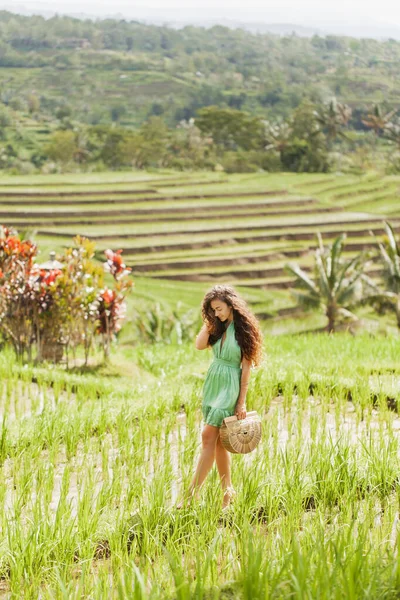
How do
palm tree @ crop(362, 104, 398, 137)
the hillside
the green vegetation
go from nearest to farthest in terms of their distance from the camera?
1. the green vegetation
2. palm tree @ crop(362, 104, 398, 137)
3. the hillside

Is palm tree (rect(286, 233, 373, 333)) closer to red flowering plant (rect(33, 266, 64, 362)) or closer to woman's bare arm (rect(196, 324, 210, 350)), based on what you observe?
red flowering plant (rect(33, 266, 64, 362))

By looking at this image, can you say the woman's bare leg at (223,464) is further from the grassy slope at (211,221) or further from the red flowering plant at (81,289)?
the grassy slope at (211,221)

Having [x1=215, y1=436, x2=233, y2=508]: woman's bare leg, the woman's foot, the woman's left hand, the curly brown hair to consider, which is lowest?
the woman's foot

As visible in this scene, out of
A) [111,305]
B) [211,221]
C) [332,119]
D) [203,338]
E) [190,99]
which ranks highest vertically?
[190,99]

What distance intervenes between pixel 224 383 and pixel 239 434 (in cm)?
23

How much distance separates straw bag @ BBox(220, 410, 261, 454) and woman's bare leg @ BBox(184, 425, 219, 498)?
3.6 inches

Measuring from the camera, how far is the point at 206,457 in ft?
10.5

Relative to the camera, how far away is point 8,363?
22.2ft

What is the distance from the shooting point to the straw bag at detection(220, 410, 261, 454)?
3.11m

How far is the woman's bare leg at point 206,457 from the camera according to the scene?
318 centimetres

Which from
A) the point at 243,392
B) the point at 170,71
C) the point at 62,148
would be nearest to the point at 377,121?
the point at 62,148

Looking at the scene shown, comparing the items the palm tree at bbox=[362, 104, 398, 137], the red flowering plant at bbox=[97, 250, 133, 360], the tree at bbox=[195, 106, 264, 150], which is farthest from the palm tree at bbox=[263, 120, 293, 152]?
the red flowering plant at bbox=[97, 250, 133, 360]

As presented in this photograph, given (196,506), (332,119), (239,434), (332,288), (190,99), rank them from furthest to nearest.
Result: (190,99) → (332,119) → (332,288) → (239,434) → (196,506)

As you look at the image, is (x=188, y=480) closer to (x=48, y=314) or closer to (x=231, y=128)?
(x=48, y=314)
